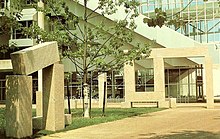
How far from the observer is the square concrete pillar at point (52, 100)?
1471 centimetres

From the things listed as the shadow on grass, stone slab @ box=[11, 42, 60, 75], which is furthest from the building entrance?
the shadow on grass

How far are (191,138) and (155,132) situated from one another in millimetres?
Answer: 2086

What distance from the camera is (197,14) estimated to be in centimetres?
4109

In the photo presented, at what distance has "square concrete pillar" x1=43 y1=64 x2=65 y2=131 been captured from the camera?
14711 millimetres

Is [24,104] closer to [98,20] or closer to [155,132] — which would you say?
[155,132]

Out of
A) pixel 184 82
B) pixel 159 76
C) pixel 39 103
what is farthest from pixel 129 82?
pixel 184 82

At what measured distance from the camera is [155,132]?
44.5 ft

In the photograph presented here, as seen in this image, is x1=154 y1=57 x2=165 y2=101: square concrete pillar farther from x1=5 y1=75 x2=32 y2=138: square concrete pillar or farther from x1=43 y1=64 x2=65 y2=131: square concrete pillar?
x1=5 y1=75 x2=32 y2=138: square concrete pillar

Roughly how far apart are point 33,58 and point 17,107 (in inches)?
71.2

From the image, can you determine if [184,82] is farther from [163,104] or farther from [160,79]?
[163,104]

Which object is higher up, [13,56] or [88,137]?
[13,56]

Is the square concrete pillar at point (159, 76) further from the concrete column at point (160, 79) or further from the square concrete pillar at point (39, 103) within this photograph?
the square concrete pillar at point (39, 103)

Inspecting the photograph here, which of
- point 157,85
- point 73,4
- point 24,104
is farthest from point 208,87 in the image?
point 24,104

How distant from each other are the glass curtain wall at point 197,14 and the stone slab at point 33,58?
2625cm
